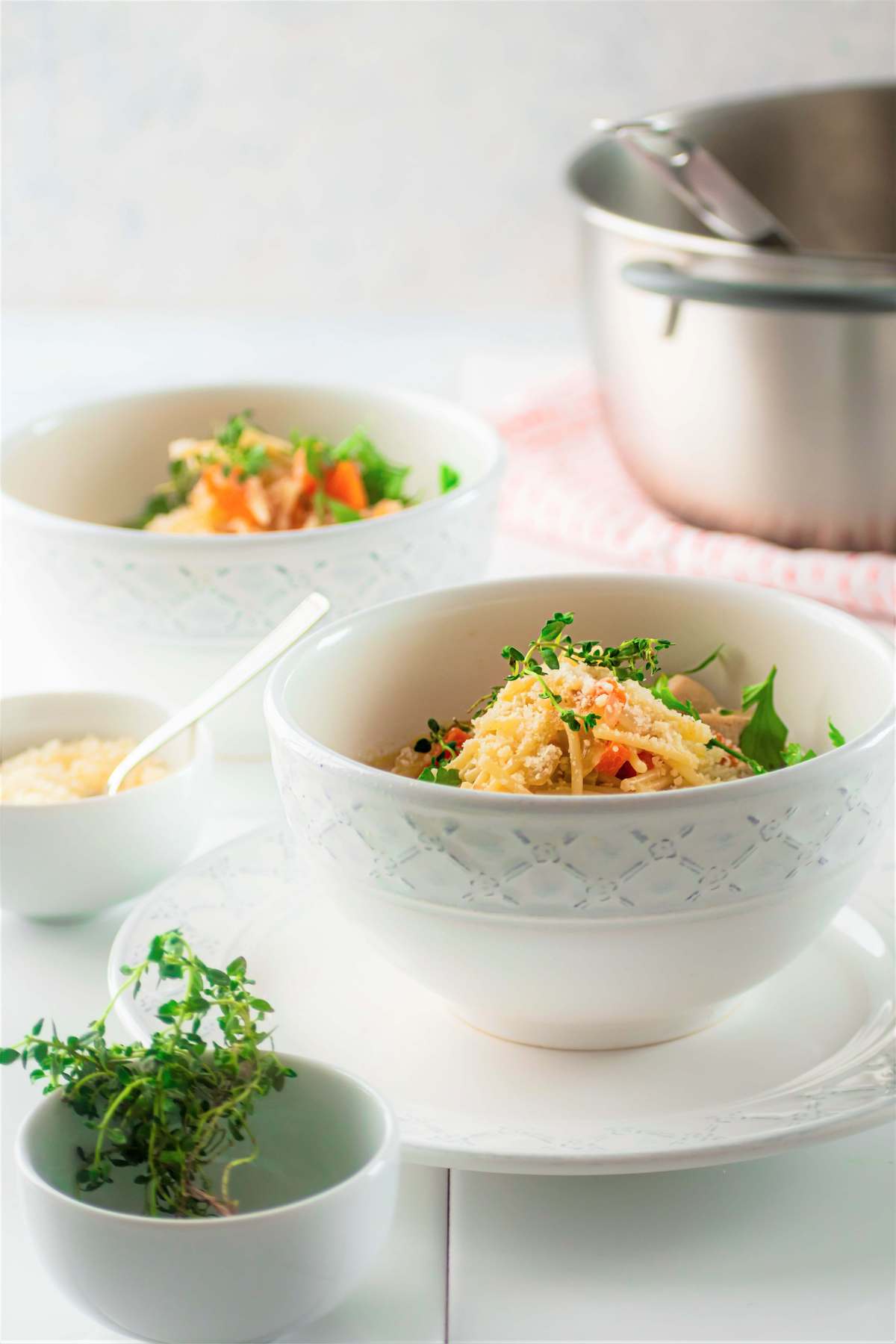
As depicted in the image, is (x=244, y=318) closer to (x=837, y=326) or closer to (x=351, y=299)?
(x=351, y=299)

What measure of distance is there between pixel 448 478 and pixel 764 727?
50 cm

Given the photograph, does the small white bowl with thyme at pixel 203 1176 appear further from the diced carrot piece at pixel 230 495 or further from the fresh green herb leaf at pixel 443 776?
the diced carrot piece at pixel 230 495

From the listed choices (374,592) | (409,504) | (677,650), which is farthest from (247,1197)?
(409,504)

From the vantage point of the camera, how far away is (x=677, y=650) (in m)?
0.90

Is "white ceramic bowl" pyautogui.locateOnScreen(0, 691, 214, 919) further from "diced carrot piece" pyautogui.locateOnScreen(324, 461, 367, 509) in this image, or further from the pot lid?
the pot lid

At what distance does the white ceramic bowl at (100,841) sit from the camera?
2.89 feet

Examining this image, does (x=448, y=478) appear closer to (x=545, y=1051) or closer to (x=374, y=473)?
(x=374, y=473)

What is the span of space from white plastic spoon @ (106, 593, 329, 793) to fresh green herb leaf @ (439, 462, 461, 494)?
36 cm

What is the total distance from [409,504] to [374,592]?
0.19 metres

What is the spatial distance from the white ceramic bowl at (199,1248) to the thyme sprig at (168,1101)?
1 centimetres

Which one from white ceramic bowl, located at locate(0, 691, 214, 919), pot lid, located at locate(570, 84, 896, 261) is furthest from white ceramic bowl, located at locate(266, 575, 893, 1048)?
pot lid, located at locate(570, 84, 896, 261)

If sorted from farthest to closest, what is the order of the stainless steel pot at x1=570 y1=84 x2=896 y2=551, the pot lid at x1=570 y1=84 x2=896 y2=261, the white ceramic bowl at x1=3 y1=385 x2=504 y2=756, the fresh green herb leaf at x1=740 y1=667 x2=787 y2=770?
the pot lid at x1=570 y1=84 x2=896 y2=261 < the stainless steel pot at x1=570 y1=84 x2=896 y2=551 < the white ceramic bowl at x1=3 y1=385 x2=504 y2=756 < the fresh green herb leaf at x1=740 y1=667 x2=787 y2=770

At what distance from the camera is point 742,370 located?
141 centimetres

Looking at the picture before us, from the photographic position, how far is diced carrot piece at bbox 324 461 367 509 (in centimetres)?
125
